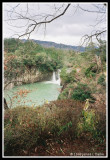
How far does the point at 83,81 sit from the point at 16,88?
2.81m

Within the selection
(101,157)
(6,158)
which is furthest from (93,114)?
(6,158)

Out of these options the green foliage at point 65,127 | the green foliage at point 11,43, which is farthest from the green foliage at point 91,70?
the green foliage at point 11,43

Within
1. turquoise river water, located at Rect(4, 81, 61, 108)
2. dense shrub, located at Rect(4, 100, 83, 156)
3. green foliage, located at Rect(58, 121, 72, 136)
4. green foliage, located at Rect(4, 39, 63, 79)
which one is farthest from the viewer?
turquoise river water, located at Rect(4, 81, 61, 108)

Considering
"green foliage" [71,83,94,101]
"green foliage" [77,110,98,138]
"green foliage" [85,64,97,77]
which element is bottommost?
"green foliage" [77,110,98,138]

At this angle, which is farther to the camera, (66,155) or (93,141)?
(93,141)

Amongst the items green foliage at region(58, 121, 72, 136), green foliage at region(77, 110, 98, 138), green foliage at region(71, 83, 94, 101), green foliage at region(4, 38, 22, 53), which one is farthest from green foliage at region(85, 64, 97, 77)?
green foliage at region(4, 38, 22, 53)

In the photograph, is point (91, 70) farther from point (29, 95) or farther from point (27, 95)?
point (29, 95)

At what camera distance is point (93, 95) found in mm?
4738

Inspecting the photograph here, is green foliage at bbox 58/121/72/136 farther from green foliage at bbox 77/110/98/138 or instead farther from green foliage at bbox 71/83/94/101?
green foliage at bbox 71/83/94/101

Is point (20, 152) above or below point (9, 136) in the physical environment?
below

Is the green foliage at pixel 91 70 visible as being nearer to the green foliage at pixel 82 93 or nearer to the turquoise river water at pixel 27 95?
the green foliage at pixel 82 93

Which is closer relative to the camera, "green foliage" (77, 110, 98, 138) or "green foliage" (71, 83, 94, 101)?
"green foliage" (77, 110, 98, 138)

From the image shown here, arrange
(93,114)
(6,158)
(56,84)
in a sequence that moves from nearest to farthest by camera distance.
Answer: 1. (6,158)
2. (93,114)
3. (56,84)

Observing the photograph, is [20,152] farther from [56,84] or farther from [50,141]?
[56,84]
